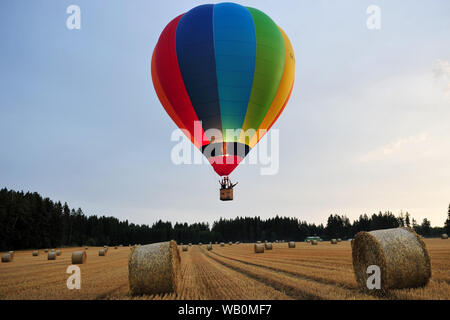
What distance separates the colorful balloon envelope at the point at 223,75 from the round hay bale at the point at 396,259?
1264 centimetres

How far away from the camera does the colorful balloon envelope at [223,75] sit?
20.0 meters

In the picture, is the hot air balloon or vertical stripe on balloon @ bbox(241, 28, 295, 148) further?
vertical stripe on balloon @ bbox(241, 28, 295, 148)

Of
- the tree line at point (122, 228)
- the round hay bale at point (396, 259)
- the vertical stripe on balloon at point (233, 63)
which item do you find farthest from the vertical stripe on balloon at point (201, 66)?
the tree line at point (122, 228)

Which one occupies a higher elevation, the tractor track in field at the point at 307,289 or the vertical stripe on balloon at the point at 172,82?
the vertical stripe on balloon at the point at 172,82

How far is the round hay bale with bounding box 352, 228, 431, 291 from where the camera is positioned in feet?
27.5

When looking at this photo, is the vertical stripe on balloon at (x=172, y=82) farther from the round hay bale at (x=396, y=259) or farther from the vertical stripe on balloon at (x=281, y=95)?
the round hay bale at (x=396, y=259)

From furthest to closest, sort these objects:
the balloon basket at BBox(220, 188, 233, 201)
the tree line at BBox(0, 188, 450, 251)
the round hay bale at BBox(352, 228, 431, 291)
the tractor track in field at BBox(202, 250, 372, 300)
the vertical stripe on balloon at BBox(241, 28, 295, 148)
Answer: the tree line at BBox(0, 188, 450, 251) < the balloon basket at BBox(220, 188, 233, 201) < the vertical stripe on balloon at BBox(241, 28, 295, 148) < the round hay bale at BBox(352, 228, 431, 291) < the tractor track in field at BBox(202, 250, 372, 300)

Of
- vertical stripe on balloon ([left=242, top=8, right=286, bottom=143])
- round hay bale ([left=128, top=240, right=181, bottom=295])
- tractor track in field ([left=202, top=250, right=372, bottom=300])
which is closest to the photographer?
tractor track in field ([left=202, top=250, right=372, bottom=300])

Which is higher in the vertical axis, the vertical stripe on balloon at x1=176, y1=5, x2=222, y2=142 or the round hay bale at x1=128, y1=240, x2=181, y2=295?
the vertical stripe on balloon at x1=176, y1=5, x2=222, y2=142

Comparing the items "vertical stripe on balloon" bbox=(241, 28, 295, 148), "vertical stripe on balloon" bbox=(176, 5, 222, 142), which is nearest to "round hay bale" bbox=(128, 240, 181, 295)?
"vertical stripe on balloon" bbox=(176, 5, 222, 142)

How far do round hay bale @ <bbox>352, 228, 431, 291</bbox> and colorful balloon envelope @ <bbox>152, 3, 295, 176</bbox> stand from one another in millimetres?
12644

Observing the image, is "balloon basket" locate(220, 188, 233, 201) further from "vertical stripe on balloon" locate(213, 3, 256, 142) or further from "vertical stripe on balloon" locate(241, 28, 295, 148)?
"vertical stripe on balloon" locate(213, 3, 256, 142)

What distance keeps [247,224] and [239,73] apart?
399ft
